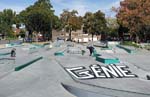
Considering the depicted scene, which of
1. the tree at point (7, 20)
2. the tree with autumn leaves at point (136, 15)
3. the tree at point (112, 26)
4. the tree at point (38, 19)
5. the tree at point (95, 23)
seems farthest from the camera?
the tree at point (112, 26)

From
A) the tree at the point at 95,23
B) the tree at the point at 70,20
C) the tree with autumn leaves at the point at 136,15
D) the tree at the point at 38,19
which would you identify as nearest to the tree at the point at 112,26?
the tree at the point at 95,23

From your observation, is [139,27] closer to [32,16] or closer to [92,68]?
[32,16]

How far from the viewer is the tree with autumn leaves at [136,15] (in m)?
71.1

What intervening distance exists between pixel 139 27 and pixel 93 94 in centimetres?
6342

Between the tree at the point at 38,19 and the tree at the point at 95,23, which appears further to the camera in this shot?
the tree at the point at 95,23

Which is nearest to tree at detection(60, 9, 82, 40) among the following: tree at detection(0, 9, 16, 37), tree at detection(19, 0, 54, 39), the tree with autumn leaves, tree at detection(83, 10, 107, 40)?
tree at detection(83, 10, 107, 40)

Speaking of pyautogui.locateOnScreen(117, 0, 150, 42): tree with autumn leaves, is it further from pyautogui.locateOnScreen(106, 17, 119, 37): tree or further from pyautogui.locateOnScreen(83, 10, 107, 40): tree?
pyautogui.locateOnScreen(106, 17, 119, 37): tree

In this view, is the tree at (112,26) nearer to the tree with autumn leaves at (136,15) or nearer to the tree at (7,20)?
the tree at (7,20)

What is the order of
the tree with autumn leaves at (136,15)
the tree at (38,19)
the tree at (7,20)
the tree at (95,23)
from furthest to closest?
1. the tree at (7,20)
2. the tree at (95,23)
3. the tree at (38,19)
4. the tree with autumn leaves at (136,15)

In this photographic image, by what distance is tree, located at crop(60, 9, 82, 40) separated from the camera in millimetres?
116644

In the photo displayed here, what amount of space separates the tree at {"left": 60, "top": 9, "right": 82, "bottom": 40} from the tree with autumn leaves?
37992 mm

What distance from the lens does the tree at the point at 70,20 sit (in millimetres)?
116644

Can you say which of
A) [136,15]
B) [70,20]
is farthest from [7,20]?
[136,15]

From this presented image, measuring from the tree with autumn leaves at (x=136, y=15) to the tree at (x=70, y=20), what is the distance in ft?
125
